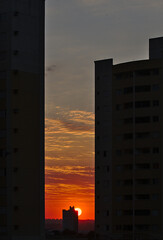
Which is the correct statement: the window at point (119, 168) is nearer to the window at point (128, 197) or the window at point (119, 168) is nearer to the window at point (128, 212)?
the window at point (128, 197)

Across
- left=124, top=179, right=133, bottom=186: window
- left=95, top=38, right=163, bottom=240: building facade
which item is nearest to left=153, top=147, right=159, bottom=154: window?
left=95, top=38, right=163, bottom=240: building facade

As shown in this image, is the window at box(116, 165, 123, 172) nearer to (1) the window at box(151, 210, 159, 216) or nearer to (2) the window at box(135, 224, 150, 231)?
(1) the window at box(151, 210, 159, 216)

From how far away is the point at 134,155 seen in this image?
13712 cm
